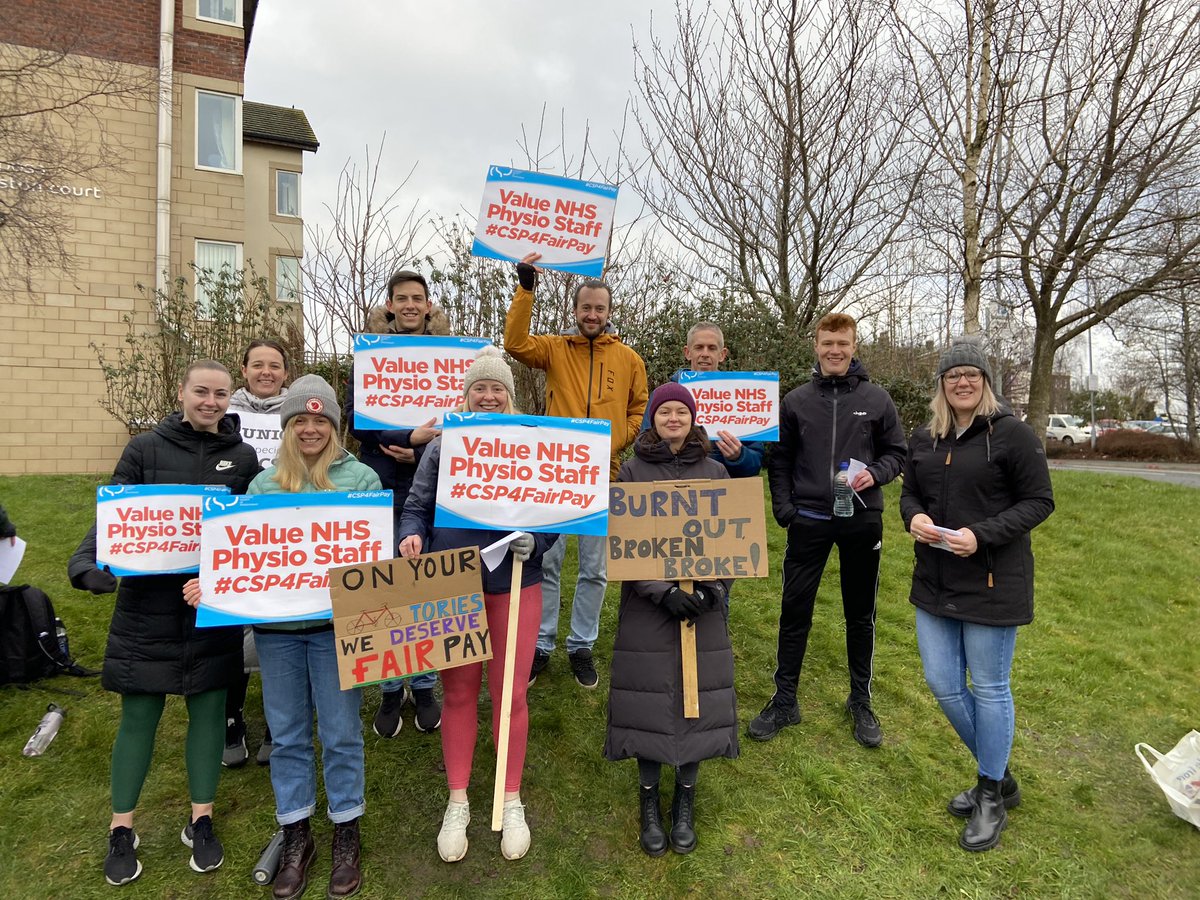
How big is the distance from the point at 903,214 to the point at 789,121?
7.94ft

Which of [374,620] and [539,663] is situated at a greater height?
[374,620]

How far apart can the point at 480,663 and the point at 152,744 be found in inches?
59.4

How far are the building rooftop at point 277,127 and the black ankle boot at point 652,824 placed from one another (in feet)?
56.8

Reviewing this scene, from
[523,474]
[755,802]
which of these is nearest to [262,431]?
[523,474]

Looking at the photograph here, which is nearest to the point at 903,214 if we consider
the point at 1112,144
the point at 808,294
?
the point at 808,294

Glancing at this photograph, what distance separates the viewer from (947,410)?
3236mm

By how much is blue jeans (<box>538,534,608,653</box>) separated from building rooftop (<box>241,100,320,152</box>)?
1580 centimetres

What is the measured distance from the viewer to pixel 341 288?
7.06 meters

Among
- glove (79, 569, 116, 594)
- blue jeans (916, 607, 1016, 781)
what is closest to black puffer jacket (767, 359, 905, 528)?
blue jeans (916, 607, 1016, 781)

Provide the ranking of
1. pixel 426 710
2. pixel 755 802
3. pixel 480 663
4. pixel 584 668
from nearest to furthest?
pixel 480 663 < pixel 755 802 < pixel 426 710 < pixel 584 668

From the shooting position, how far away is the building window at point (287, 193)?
16.2 metres

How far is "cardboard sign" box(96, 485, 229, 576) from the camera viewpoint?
2.73 metres

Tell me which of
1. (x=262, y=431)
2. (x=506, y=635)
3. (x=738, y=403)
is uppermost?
(x=738, y=403)

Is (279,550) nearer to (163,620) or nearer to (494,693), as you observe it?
(163,620)
